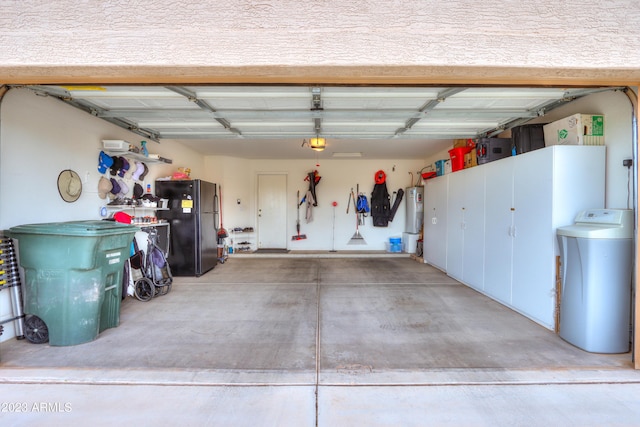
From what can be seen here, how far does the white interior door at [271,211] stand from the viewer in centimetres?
748

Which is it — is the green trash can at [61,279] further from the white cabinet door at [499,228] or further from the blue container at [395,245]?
the blue container at [395,245]

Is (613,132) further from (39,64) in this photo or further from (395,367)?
(39,64)

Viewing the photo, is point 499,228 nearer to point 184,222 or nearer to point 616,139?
point 616,139

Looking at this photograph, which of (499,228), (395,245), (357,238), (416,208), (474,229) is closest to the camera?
(499,228)

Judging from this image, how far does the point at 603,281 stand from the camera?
2.17 metres

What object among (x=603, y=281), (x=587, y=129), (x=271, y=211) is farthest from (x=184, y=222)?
(x=587, y=129)

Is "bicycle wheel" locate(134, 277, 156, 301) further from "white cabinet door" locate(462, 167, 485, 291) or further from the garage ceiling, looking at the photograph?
"white cabinet door" locate(462, 167, 485, 291)

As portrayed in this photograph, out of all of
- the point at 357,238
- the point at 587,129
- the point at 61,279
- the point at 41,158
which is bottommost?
the point at 357,238

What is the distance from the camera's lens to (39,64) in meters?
1.59

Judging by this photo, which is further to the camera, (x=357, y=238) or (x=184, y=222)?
(x=357, y=238)

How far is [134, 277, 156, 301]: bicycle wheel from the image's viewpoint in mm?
3523

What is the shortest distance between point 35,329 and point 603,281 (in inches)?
193

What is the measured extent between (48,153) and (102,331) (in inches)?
76.9

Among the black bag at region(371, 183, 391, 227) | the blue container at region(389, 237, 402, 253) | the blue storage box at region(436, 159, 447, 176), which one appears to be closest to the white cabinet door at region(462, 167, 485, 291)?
the blue storage box at region(436, 159, 447, 176)
